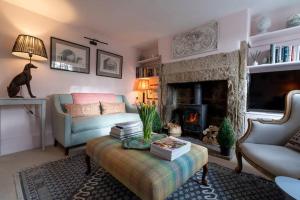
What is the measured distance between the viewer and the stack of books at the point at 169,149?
42.1 inches

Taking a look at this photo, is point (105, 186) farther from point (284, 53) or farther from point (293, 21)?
point (293, 21)

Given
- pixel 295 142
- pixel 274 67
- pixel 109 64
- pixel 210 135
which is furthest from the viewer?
pixel 109 64

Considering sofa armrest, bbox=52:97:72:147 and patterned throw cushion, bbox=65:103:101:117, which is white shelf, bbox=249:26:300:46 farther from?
sofa armrest, bbox=52:97:72:147

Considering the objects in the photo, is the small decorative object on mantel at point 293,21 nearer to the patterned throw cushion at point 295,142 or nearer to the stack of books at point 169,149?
the patterned throw cushion at point 295,142

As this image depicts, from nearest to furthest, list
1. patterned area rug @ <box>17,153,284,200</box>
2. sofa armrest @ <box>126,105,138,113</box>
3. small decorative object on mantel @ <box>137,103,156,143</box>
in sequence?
patterned area rug @ <box>17,153,284,200</box>
small decorative object on mantel @ <box>137,103,156,143</box>
sofa armrest @ <box>126,105,138,113</box>

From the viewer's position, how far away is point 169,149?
1.08 meters

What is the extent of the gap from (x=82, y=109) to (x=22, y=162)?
1.01 meters

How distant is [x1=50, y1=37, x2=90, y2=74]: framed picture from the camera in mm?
2654

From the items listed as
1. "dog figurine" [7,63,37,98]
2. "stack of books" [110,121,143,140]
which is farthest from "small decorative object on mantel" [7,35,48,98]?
"stack of books" [110,121,143,140]

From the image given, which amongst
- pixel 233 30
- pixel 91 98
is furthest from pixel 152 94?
pixel 233 30

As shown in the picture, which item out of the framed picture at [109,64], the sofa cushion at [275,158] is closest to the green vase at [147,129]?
the sofa cushion at [275,158]

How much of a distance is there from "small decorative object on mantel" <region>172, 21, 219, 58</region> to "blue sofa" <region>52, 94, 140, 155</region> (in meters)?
1.82

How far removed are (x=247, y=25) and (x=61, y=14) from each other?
3.00 meters

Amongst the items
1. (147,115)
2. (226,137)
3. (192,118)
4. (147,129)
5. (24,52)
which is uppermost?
(24,52)
